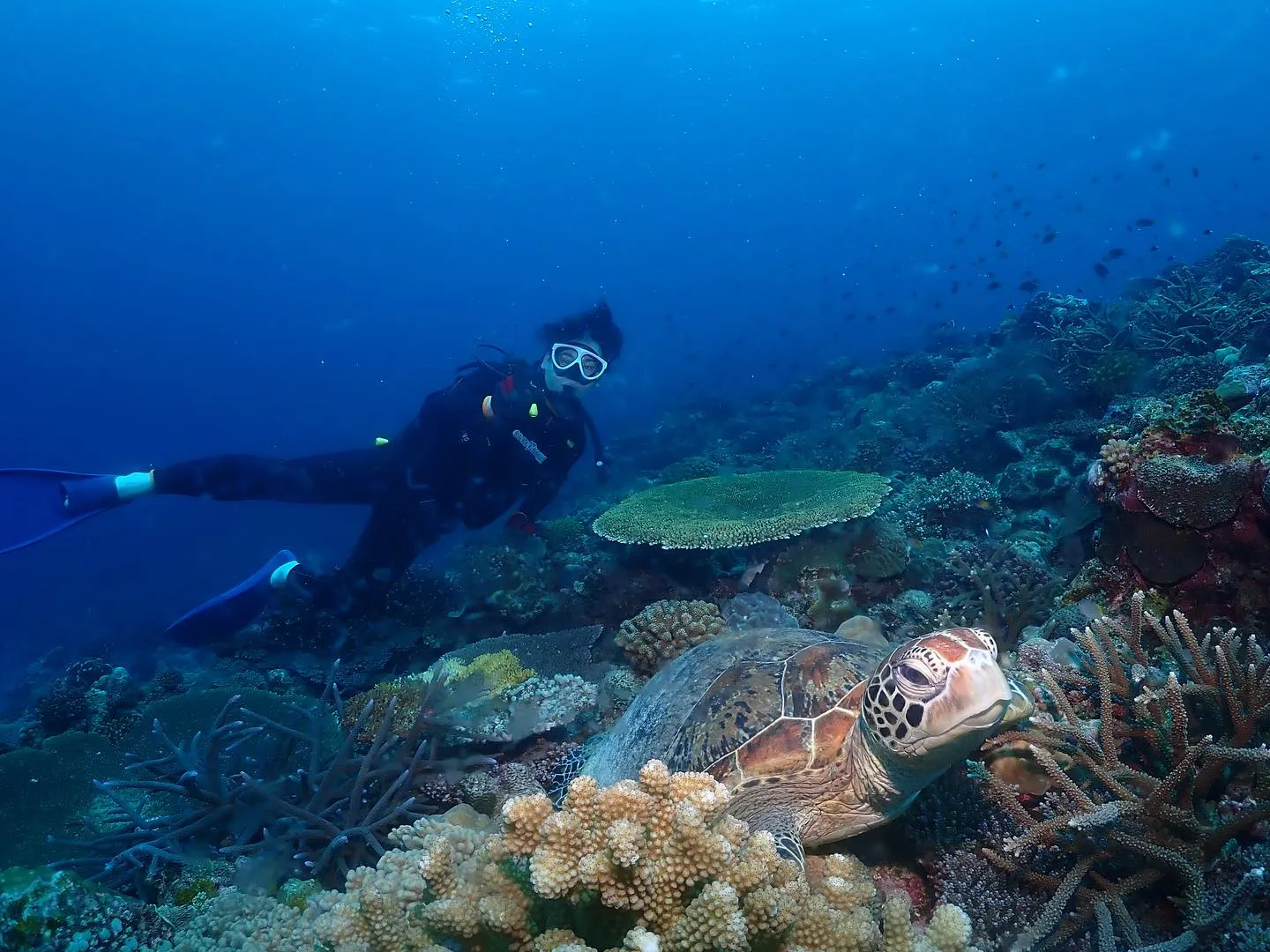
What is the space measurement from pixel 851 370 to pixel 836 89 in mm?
86179

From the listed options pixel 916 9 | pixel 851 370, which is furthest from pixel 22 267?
pixel 916 9

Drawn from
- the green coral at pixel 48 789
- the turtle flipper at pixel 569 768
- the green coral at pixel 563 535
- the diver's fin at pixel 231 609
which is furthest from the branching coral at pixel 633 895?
the green coral at pixel 563 535

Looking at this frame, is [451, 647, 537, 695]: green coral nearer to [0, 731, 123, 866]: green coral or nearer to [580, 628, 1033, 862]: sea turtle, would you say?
[580, 628, 1033, 862]: sea turtle

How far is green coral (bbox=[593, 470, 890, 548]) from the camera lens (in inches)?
228

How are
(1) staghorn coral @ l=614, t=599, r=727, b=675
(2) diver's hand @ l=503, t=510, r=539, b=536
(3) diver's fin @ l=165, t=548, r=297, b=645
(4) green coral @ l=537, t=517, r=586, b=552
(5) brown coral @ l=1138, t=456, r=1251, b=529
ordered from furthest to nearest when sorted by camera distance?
1. (4) green coral @ l=537, t=517, r=586, b=552
2. (3) diver's fin @ l=165, t=548, r=297, b=645
3. (2) diver's hand @ l=503, t=510, r=539, b=536
4. (1) staghorn coral @ l=614, t=599, r=727, b=675
5. (5) brown coral @ l=1138, t=456, r=1251, b=529

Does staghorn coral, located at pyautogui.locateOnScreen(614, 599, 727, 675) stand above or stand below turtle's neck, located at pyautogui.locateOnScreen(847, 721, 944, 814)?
below

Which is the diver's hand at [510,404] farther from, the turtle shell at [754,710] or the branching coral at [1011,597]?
the branching coral at [1011,597]

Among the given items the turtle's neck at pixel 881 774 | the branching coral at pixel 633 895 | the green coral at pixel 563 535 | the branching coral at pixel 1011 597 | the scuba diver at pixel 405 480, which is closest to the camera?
the branching coral at pixel 633 895

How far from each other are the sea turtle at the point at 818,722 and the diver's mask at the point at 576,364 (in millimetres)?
5138

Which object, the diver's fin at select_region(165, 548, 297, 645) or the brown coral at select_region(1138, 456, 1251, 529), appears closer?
the brown coral at select_region(1138, 456, 1251, 529)

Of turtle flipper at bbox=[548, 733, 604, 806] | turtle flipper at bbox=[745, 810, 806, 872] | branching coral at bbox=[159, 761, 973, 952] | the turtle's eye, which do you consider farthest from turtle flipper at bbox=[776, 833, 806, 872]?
turtle flipper at bbox=[548, 733, 604, 806]

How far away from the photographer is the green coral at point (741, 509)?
5.79 m

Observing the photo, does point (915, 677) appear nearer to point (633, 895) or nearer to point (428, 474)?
point (633, 895)

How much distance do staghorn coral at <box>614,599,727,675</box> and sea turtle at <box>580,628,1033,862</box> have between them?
147 cm
